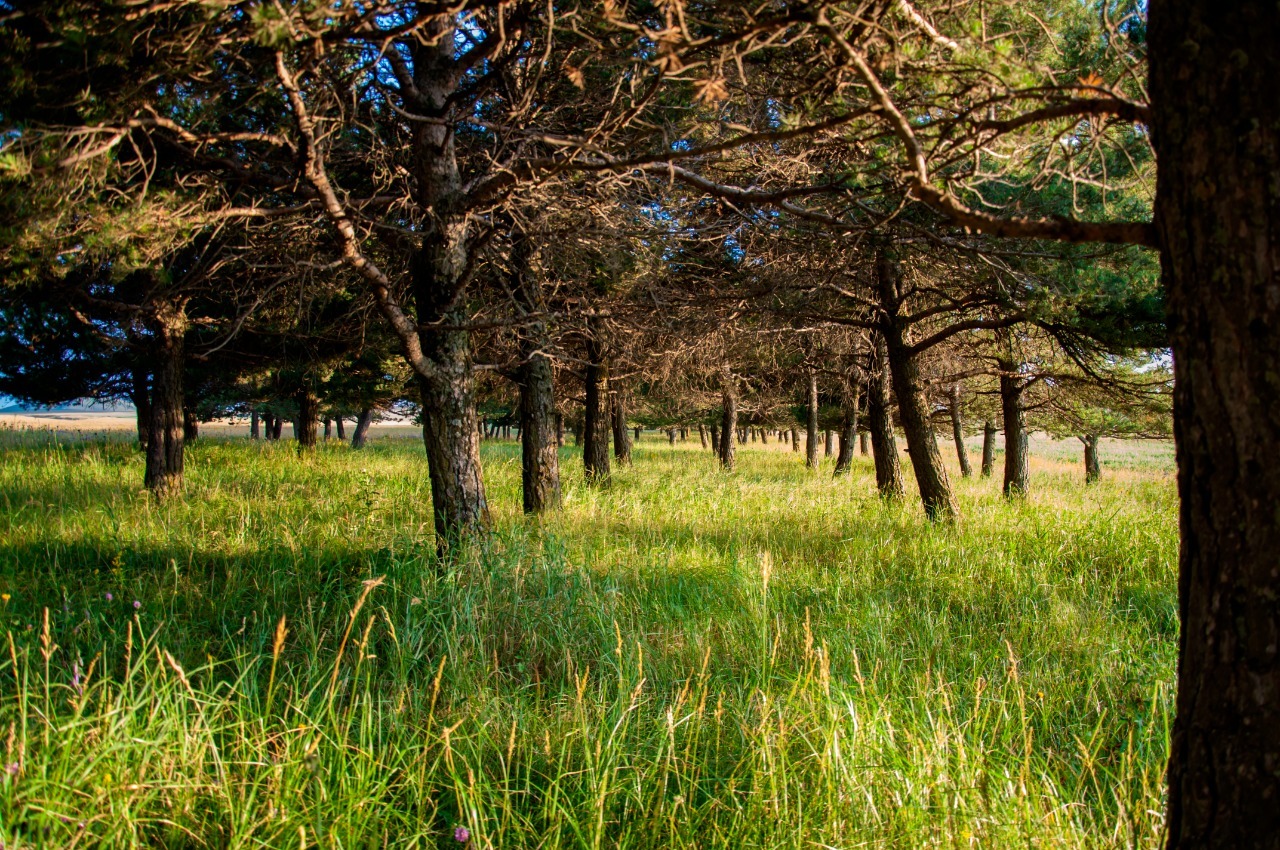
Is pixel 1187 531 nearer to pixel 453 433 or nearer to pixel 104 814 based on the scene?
pixel 104 814

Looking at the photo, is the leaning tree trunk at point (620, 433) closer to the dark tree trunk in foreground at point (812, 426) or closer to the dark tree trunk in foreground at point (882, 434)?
the dark tree trunk in foreground at point (812, 426)

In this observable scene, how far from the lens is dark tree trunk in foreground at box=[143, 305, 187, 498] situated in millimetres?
8547

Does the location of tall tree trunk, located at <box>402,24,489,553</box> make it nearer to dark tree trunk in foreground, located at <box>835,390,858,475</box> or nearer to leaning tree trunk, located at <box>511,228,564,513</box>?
leaning tree trunk, located at <box>511,228,564,513</box>

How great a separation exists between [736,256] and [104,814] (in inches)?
280

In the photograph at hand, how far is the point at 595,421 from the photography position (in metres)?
11.6

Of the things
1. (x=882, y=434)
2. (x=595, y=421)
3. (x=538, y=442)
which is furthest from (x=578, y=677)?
(x=595, y=421)

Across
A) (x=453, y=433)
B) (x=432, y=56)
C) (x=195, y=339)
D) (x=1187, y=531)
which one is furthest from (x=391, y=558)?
(x=195, y=339)

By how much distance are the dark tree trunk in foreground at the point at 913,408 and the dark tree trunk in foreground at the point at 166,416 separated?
28.3 ft

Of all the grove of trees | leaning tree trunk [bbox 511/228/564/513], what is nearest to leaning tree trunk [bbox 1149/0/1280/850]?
the grove of trees

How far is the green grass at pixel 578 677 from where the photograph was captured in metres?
2.14

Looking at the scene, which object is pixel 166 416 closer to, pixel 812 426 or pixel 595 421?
pixel 595 421

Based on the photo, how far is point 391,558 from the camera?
4.85 m

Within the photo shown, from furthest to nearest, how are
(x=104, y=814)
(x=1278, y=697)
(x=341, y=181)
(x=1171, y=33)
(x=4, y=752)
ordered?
(x=341, y=181), (x=4, y=752), (x=104, y=814), (x=1171, y=33), (x=1278, y=697)

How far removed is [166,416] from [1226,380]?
1063 centimetres
